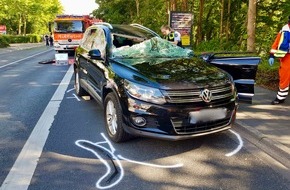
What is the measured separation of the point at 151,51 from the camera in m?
5.41

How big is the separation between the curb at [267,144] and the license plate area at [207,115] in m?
0.74

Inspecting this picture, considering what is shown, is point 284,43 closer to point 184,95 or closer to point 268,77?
point 268,77

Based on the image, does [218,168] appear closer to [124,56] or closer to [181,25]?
[124,56]

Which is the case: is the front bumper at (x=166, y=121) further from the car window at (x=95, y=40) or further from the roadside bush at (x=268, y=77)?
the roadside bush at (x=268, y=77)

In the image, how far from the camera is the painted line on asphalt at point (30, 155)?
3.42 meters

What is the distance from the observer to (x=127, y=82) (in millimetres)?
4145

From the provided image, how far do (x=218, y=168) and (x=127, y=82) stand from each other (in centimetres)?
153

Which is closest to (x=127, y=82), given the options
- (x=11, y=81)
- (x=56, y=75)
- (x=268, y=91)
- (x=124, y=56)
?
(x=124, y=56)

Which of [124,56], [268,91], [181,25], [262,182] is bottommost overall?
[262,182]

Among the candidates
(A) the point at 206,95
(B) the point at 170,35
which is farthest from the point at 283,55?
(B) the point at 170,35

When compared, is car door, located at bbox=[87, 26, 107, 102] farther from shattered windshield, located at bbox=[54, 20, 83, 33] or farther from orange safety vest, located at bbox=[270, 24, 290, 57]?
shattered windshield, located at bbox=[54, 20, 83, 33]

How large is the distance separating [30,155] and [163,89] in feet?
6.27

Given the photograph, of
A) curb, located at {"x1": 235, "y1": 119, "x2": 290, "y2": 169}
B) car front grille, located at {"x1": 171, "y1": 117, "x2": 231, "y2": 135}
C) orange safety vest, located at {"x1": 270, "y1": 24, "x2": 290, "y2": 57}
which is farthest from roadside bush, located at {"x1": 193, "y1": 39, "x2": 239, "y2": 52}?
car front grille, located at {"x1": 171, "y1": 117, "x2": 231, "y2": 135}

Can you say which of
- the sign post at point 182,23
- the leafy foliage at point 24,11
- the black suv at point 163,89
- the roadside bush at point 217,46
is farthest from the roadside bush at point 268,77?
the leafy foliage at point 24,11
